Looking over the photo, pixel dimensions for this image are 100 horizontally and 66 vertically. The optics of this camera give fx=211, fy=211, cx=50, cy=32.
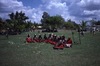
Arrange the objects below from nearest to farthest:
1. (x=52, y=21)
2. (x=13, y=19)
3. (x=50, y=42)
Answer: (x=50, y=42) → (x=13, y=19) → (x=52, y=21)

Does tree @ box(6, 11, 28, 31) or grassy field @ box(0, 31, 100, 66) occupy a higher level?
tree @ box(6, 11, 28, 31)

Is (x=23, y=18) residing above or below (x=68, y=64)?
above

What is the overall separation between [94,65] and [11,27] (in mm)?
75139

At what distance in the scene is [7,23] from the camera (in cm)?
8694

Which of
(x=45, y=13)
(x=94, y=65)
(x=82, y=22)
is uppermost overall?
(x=45, y=13)

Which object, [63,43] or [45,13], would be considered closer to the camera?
[63,43]

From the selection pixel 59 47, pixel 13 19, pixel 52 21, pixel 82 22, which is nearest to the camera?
pixel 59 47

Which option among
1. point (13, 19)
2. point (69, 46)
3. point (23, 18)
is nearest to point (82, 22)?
point (69, 46)

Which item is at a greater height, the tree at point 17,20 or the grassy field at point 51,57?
the tree at point 17,20

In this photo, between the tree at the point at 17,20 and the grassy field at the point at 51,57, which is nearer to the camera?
the grassy field at the point at 51,57

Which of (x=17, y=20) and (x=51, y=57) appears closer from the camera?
(x=51, y=57)

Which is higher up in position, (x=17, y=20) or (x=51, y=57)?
(x=17, y=20)

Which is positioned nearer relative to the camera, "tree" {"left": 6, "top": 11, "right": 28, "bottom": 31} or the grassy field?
the grassy field

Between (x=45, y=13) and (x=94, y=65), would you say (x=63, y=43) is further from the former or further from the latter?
(x=45, y=13)
